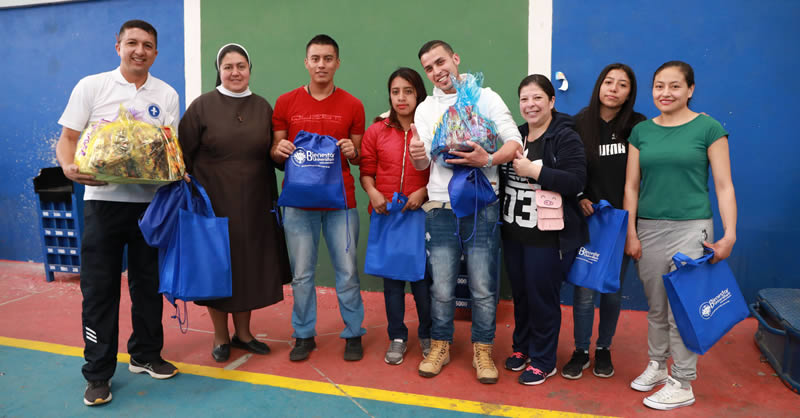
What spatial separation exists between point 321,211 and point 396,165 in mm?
578

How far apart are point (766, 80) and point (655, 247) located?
6.87 ft

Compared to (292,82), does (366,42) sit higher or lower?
higher

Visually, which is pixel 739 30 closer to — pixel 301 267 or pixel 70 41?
pixel 301 267

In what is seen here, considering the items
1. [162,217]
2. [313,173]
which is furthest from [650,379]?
[162,217]

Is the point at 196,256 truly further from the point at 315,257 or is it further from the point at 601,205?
the point at 601,205

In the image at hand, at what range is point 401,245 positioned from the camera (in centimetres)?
294

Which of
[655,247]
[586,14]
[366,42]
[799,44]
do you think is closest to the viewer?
[655,247]

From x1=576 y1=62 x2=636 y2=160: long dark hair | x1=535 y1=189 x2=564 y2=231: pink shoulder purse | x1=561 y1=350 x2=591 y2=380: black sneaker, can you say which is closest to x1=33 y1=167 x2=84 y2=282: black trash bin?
x1=535 y1=189 x2=564 y2=231: pink shoulder purse

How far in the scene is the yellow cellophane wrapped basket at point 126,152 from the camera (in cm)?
240

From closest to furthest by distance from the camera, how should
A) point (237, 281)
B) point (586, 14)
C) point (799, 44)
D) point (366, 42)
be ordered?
point (237, 281)
point (799, 44)
point (586, 14)
point (366, 42)

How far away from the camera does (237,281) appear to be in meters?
3.06

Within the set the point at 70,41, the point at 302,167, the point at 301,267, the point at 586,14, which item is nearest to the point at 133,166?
the point at 302,167

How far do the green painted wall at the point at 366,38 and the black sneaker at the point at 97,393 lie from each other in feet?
7.61

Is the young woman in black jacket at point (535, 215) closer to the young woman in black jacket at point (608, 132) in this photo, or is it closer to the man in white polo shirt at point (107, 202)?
the young woman in black jacket at point (608, 132)
